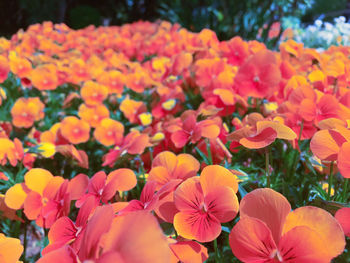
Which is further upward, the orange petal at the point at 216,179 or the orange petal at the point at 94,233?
the orange petal at the point at 94,233

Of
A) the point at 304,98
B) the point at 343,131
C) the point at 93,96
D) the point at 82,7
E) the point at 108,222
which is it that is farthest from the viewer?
the point at 82,7

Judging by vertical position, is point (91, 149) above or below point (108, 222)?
below

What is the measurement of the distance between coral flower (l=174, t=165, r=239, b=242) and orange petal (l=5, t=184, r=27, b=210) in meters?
0.51

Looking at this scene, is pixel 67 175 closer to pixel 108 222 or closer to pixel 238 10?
pixel 108 222

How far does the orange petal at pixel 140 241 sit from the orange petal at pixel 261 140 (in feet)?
1.35

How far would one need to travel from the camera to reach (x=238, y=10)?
461 cm

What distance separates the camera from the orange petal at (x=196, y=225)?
58cm

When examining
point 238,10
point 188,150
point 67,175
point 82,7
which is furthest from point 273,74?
point 82,7

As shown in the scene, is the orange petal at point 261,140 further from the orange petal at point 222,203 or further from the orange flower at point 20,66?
the orange flower at point 20,66

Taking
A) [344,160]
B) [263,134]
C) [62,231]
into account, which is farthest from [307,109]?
[62,231]

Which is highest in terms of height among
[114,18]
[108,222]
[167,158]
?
[108,222]

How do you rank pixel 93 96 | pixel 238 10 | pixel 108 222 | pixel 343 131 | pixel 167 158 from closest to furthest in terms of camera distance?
pixel 108 222, pixel 343 131, pixel 167 158, pixel 93 96, pixel 238 10

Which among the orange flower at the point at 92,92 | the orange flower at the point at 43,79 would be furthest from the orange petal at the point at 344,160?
the orange flower at the point at 43,79

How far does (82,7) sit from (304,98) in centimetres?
979
